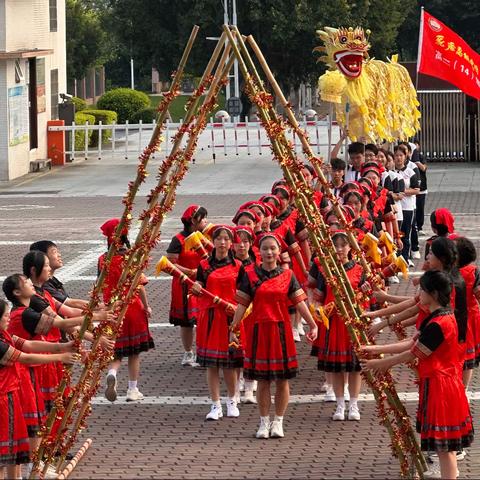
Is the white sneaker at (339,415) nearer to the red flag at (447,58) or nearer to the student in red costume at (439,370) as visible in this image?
the student in red costume at (439,370)

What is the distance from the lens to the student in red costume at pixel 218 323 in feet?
40.8

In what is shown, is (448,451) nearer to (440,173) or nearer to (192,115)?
(192,115)

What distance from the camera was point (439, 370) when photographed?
385 inches

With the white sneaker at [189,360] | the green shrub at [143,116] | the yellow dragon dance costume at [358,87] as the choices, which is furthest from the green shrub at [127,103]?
the white sneaker at [189,360]

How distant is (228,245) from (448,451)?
3.56 m

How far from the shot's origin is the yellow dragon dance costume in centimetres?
2138

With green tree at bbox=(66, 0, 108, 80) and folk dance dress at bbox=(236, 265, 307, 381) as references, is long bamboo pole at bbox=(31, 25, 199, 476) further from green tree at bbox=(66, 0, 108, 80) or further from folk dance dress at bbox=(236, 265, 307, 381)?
green tree at bbox=(66, 0, 108, 80)

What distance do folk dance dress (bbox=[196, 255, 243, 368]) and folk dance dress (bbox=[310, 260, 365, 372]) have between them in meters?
0.74

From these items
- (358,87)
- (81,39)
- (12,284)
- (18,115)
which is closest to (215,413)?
(12,284)

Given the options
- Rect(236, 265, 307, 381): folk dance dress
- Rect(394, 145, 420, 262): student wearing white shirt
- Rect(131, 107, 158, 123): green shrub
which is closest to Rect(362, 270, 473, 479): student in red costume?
Rect(236, 265, 307, 381): folk dance dress

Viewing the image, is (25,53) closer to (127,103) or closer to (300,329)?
(127,103)

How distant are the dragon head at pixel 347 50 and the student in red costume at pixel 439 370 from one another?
1185 cm

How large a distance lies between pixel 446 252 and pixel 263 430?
2.48m

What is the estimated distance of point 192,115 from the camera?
36.7 ft
